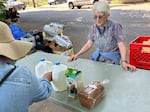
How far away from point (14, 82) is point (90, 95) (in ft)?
1.77

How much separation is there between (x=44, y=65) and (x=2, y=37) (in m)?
0.69

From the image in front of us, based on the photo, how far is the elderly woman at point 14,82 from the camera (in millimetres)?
1138

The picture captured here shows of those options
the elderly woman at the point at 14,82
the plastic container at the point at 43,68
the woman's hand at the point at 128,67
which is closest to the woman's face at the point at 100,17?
the woman's hand at the point at 128,67

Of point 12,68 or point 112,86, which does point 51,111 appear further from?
point 12,68

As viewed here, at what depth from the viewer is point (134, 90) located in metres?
1.64

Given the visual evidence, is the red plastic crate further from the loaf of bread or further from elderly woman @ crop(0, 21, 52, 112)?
elderly woman @ crop(0, 21, 52, 112)

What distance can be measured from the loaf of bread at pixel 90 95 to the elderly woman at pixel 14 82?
286 millimetres

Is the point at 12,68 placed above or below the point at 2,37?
below

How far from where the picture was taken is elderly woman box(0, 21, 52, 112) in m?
1.14

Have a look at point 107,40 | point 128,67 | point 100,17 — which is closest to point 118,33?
point 107,40

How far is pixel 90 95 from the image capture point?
1480mm

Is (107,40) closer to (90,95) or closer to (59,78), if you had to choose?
(59,78)

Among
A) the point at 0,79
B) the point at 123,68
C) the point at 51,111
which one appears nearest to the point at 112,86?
the point at 123,68

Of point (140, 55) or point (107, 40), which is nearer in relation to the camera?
point (140, 55)
